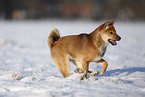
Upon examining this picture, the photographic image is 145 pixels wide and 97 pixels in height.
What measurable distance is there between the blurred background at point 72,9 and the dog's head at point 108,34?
126ft

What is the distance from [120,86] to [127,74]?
4.98 feet

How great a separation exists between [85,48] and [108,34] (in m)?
0.59

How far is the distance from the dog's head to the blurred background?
3827 centimetres

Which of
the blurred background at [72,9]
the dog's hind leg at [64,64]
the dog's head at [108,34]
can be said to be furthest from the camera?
the blurred background at [72,9]

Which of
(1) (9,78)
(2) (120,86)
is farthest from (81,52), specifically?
(1) (9,78)

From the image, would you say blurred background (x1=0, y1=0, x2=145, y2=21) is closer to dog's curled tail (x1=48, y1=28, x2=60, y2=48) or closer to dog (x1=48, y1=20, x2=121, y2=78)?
dog's curled tail (x1=48, y1=28, x2=60, y2=48)

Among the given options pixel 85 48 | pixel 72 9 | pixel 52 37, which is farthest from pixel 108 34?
pixel 72 9

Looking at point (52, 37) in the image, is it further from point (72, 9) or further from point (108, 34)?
point (72, 9)

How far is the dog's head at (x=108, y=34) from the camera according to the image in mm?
4914

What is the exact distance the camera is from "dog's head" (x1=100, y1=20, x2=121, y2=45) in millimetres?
4914

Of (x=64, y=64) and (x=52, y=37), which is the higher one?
(x=52, y=37)

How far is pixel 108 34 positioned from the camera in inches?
194

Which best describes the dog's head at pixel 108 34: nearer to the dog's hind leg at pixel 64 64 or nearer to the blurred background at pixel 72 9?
the dog's hind leg at pixel 64 64

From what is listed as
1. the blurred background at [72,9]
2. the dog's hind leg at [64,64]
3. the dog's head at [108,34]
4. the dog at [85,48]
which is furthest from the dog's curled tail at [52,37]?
the blurred background at [72,9]
